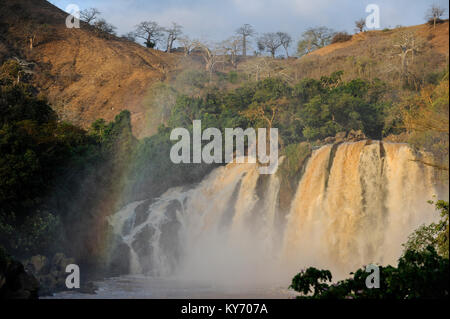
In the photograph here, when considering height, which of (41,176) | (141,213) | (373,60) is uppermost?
(373,60)

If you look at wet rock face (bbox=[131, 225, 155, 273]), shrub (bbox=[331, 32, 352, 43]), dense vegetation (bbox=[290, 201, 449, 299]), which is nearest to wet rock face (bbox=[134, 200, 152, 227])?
wet rock face (bbox=[131, 225, 155, 273])

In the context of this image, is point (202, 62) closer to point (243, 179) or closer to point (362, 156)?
point (243, 179)

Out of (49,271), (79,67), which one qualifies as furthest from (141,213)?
(79,67)

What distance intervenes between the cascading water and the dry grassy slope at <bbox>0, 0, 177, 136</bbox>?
20.0m

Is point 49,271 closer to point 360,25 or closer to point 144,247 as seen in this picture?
point 144,247

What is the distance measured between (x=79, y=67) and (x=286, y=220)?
36.2 meters

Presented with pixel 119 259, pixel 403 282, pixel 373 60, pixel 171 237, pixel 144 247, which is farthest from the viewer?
pixel 373 60

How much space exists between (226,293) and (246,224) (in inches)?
292

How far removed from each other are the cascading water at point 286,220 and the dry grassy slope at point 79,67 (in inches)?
786

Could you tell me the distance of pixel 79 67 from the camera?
53.9 meters

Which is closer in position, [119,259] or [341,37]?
[119,259]

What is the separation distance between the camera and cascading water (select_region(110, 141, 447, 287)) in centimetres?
2166

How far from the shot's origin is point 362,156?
2286 centimetres

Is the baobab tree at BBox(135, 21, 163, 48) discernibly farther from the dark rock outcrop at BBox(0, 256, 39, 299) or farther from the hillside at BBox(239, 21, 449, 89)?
the dark rock outcrop at BBox(0, 256, 39, 299)
